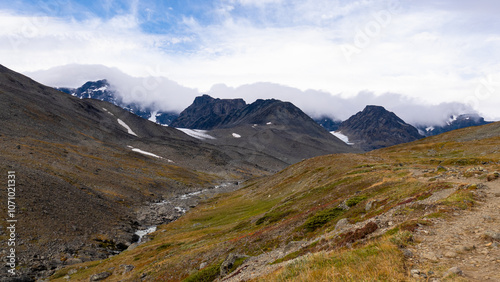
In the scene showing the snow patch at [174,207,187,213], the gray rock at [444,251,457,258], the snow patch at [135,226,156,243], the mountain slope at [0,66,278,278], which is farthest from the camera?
the snow patch at [174,207,187,213]

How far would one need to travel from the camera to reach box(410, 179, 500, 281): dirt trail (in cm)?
1011

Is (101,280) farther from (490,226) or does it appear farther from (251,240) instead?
(490,226)

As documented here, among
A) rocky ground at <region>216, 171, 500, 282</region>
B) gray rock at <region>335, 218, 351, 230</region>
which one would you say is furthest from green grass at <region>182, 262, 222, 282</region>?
gray rock at <region>335, 218, 351, 230</region>

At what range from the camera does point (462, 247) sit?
12.1 metres

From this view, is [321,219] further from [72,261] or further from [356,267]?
[72,261]

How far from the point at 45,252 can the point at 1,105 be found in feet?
556

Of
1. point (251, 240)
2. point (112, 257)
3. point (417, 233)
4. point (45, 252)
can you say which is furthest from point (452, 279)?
point (45, 252)

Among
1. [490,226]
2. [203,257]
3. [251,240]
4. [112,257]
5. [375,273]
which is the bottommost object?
[112,257]

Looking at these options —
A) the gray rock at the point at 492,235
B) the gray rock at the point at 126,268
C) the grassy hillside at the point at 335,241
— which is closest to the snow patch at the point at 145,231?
the grassy hillside at the point at 335,241

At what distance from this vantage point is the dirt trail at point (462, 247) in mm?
10109

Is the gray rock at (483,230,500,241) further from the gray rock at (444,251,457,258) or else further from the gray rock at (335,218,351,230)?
the gray rock at (335,218,351,230)

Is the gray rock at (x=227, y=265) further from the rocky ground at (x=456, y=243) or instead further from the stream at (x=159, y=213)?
the stream at (x=159, y=213)

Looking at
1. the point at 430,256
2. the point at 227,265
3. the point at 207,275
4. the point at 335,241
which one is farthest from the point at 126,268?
the point at 430,256

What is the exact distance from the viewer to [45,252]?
47.3 metres
